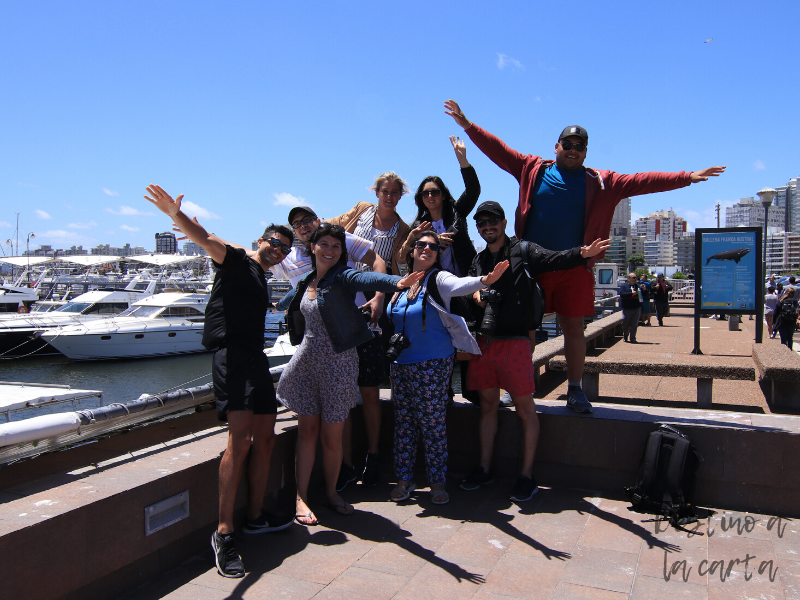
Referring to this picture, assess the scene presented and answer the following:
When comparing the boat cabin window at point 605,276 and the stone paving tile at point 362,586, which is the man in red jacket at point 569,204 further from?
the boat cabin window at point 605,276

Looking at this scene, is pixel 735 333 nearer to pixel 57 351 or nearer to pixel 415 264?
pixel 415 264

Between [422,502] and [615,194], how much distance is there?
2632mm

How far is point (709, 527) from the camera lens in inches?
139

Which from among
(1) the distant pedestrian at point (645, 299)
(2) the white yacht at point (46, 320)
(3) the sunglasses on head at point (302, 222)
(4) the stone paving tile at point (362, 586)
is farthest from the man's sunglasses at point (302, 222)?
(2) the white yacht at point (46, 320)

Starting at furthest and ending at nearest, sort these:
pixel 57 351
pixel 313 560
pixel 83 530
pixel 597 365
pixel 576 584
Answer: pixel 57 351 < pixel 597 365 < pixel 313 560 < pixel 576 584 < pixel 83 530

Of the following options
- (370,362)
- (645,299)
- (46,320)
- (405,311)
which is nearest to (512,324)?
(405,311)

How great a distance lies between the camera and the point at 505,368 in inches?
161

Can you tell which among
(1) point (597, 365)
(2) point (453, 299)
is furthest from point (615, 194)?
(1) point (597, 365)

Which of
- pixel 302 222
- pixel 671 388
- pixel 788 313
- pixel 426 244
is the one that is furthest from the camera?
pixel 788 313

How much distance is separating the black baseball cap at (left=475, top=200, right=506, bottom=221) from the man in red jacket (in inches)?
21.0

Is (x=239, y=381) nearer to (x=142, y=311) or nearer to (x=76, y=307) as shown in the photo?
(x=142, y=311)

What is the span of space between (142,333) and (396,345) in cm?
2843

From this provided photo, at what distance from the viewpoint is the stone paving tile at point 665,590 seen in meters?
2.75

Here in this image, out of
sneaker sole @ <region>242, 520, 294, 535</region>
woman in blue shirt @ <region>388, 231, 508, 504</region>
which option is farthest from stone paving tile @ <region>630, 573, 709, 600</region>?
sneaker sole @ <region>242, 520, 294, 535</region>
